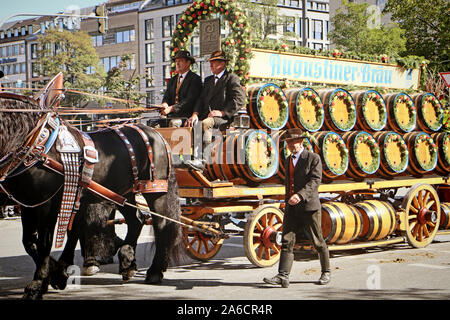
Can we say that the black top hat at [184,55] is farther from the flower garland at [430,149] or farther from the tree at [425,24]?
the tree at [425,24]

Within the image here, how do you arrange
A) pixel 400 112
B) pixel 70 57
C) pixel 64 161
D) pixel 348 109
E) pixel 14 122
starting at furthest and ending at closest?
1. pixel 70 57
2. pixel 400 112
3. pixel 348 109
4. pixel 64 161
5. pixel 14 122

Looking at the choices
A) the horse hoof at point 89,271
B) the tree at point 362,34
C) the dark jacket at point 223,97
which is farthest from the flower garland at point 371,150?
the tree at point 362,34

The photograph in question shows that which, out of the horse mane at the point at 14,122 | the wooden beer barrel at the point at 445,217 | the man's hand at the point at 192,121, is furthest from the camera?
the wooden beer barrel at the point at 445,217

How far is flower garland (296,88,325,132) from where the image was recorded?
1003cm

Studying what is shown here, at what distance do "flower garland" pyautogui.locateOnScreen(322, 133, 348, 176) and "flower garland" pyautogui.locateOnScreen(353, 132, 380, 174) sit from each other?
29cm

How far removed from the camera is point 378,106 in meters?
11.4

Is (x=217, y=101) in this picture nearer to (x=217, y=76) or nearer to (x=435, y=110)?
(x=217, y=76)

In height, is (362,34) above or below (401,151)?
above

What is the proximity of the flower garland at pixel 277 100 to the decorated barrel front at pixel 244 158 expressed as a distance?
0.35 meters

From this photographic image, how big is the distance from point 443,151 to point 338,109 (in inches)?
114

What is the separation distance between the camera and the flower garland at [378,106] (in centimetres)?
1109

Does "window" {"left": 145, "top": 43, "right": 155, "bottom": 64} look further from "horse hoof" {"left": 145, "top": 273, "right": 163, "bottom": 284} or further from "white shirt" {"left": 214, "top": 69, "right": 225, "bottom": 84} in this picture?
"horse hoof" {"left": 145, "top": 273, "right": 163, "bottom": 284}

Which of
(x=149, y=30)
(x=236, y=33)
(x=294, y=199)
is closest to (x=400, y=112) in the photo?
(x=236, y=33)
